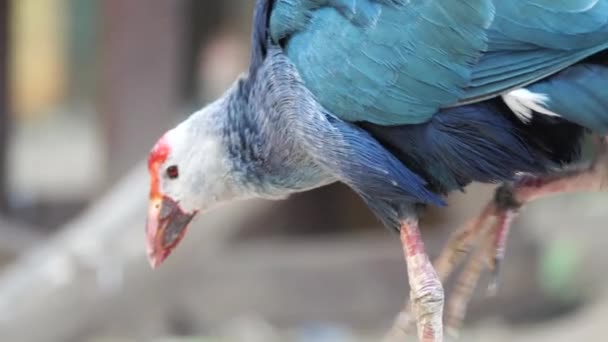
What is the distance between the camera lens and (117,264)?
82.2 inches

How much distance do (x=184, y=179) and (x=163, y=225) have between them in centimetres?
7

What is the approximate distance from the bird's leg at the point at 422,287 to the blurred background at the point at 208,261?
38.4 inches

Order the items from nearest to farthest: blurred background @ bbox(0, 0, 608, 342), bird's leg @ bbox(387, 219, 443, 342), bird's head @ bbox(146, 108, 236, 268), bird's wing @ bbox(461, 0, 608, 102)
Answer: bird's wing @ bbox(461, 0, 608, 102) < bird's leg @ bbox(387, 219, 443, 342) < bird's head @ bbox(146, 108, 236, 268) < blurred background @ bbox(0, 0, 608, 342)

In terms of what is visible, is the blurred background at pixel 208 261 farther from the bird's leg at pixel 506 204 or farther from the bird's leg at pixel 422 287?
the bird's leg at pixel 422 287

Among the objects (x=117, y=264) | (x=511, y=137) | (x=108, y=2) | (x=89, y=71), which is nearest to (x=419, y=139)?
(x=511, y=137)

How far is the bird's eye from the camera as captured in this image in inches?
43.3

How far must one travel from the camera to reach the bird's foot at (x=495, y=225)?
1.05 meters

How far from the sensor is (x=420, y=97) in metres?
0.89

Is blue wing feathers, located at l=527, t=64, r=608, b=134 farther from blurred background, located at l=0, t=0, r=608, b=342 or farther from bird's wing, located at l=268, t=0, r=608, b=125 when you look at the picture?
blurred background, located at l=0, t=0, r=608, b=342

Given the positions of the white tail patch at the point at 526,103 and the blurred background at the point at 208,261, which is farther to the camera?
the blurred background at the point at 208,261

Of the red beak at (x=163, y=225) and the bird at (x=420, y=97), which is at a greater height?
the bird at (x=420, y=97)

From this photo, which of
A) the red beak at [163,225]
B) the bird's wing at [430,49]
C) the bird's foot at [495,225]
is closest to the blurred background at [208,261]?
the bird's foot at [495,225]

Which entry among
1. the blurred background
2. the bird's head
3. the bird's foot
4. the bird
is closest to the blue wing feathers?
the bird

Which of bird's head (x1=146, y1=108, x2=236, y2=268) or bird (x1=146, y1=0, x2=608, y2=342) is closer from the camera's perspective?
bird (x1=146, y1=0, x2=608, y2=342)
